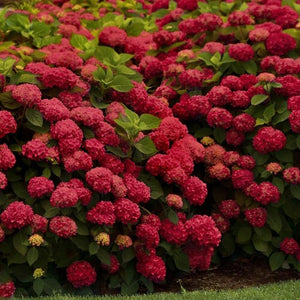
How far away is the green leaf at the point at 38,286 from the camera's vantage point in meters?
4.34

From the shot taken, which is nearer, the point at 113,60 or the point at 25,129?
the point at 25,129

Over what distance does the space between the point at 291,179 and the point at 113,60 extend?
1492mm

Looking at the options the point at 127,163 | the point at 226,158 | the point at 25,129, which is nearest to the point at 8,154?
the point at 25,129

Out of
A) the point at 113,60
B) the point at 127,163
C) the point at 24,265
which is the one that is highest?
the point at 113,60

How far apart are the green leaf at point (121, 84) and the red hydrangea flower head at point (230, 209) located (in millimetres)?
1090

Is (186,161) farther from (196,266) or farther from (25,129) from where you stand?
(25,129)

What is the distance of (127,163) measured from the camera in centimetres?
477

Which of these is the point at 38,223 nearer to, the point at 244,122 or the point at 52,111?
the point at 52,111

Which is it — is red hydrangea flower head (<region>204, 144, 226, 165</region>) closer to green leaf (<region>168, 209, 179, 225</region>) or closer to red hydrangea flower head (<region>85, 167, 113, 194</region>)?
green leaf (<region>168, 209, 179, 225</region>)

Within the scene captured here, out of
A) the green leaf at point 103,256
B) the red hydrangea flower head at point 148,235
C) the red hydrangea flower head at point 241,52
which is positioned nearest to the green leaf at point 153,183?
the red hydrangea flower head at point 148,235

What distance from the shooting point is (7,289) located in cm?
428

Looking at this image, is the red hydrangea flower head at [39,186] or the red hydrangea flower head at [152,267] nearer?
the red hydrangea flower head at [39,186]

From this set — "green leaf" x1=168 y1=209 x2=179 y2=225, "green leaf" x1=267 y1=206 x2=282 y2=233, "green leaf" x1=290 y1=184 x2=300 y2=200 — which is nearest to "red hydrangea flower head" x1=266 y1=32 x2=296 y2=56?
"green leaf" x1=290 y1=184 x2=300 y2=200

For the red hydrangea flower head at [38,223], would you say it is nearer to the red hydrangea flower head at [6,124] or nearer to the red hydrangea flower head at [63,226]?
the red hydrangea flower head at [63,226]
